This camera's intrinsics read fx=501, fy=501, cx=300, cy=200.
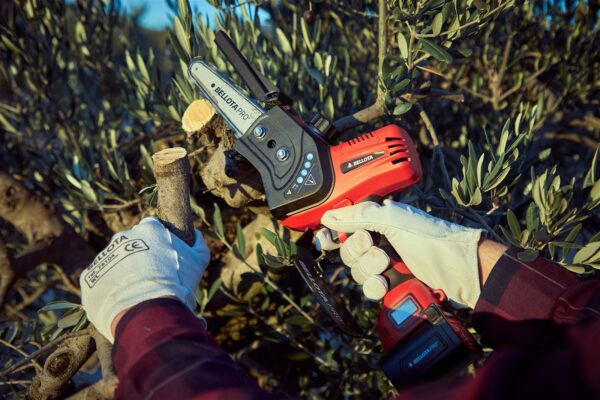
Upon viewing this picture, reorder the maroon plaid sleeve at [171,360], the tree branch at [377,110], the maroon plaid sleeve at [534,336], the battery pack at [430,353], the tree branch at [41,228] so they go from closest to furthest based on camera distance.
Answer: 1. the maroon plaid sleeve at [534,336]
2. the maroon plaid sleeve at [171,360]
3. the battery pack at [430,353]
4. the tree branch at [377,110]
5. the tree branch at [41,228]

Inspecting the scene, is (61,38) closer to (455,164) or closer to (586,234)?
(455,164)

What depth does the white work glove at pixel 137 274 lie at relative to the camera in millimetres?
1387

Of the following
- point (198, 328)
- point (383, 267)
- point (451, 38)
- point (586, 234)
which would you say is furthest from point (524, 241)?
point (586, 234)

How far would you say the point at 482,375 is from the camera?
90 cm

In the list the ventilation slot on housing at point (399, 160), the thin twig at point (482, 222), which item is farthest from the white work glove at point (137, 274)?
the thin twig at point (482, 222)

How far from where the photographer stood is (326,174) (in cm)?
173

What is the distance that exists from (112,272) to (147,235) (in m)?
0.16

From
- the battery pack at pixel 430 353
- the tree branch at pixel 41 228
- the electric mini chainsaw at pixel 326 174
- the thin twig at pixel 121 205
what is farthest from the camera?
the tree branch at pixel 41 228

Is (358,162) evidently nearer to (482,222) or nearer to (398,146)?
(398,146)

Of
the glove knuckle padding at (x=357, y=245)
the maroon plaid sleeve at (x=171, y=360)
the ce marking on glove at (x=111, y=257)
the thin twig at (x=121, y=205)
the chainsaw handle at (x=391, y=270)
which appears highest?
the ce marking on glove at (x=111, y=257)

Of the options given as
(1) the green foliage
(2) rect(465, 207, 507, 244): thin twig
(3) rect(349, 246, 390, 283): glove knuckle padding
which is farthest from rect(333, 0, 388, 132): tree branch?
(3) rect(349, 246, 390, 283): glove knuckle padding

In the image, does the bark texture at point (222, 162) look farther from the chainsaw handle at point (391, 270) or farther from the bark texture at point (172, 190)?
the chainsaw handle at point (391, 270)

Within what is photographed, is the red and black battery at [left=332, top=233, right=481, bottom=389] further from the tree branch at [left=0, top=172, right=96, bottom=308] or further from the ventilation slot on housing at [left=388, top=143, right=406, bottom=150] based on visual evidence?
the tree branch at [left=0, top=172, right=96, bottom=308]

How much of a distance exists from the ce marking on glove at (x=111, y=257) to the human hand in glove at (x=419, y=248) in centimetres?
63
